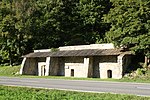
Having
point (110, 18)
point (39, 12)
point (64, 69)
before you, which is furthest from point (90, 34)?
point (110, 18)

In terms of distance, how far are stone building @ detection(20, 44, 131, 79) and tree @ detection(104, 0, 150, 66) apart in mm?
1556

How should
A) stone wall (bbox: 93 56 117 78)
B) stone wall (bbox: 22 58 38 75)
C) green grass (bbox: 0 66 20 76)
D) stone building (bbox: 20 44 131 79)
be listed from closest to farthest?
stone building (bbox: 20 44 131 79) → stone wall (bbox: 93 56 117 78) → stone wall (bbox: 22 58 38 75) → green grass (bbox: 0 66 20 76)

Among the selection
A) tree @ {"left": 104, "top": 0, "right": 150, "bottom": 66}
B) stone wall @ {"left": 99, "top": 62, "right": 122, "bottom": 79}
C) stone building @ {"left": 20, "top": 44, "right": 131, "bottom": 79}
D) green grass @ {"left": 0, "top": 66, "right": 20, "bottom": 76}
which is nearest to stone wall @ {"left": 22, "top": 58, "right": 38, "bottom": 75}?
stone building @ {"left": 20, "top": 44, "right": 131, "bottom": 79}

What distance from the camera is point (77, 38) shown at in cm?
6128

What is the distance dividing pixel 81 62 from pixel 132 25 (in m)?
9.32

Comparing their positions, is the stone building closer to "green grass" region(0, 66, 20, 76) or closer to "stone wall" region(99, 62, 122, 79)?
"stone wall" region(99, 62, 122, 79)

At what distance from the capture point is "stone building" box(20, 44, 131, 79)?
40500mm

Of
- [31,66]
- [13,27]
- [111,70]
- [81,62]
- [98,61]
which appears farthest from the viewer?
[13,27]

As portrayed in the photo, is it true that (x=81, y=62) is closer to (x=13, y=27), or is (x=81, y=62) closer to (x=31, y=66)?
(x=31, y=66)

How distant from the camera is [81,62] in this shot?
147 ft

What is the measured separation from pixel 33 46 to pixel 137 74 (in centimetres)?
2812

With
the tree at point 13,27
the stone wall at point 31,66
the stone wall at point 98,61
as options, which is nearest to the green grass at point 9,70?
the stone wall at point 31,66

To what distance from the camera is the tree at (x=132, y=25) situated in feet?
125

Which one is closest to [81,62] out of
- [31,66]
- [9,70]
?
[31,66]
